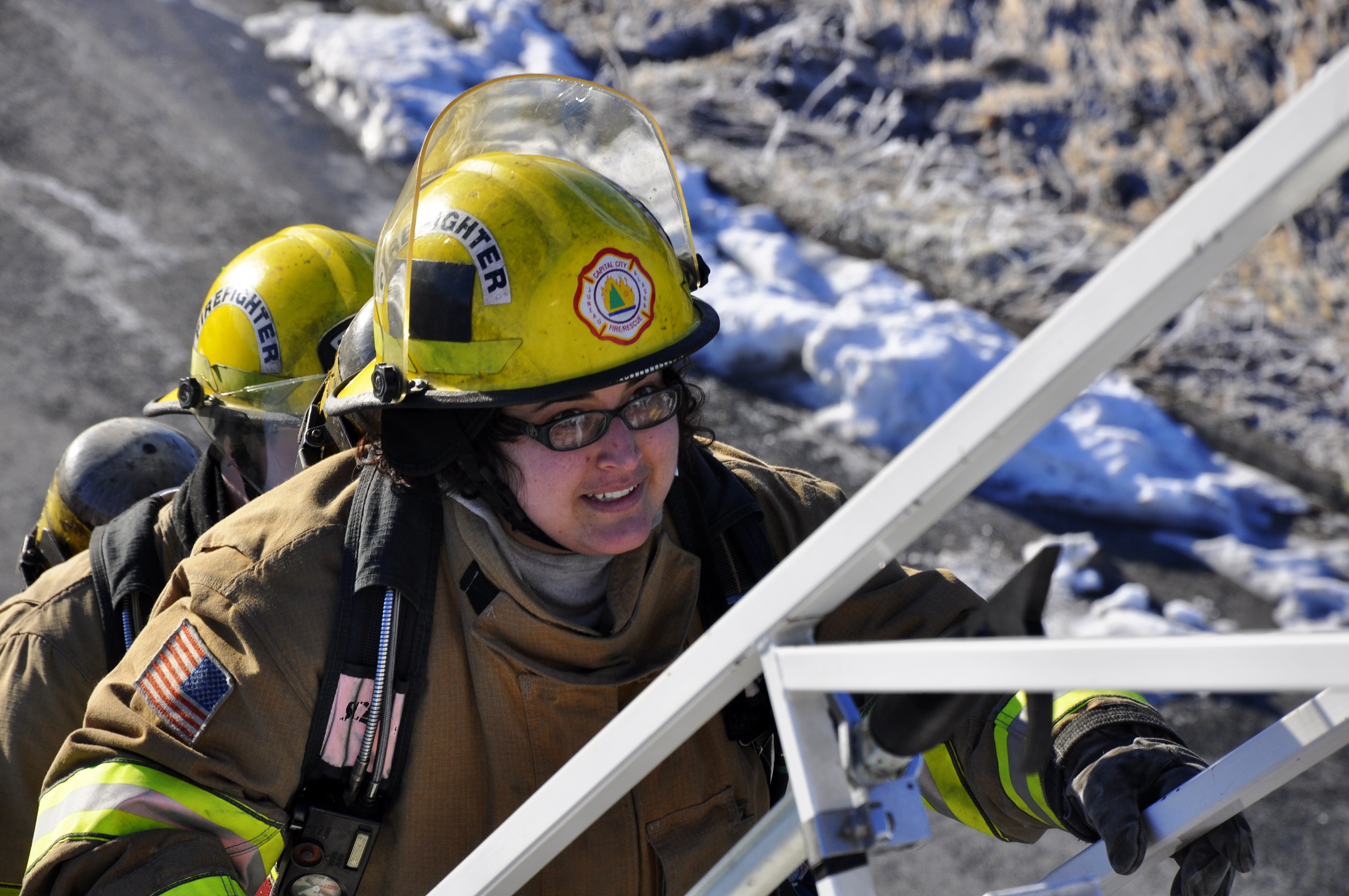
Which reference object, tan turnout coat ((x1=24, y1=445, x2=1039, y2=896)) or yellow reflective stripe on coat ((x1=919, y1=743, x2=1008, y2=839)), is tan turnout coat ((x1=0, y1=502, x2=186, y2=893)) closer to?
tan turnout coat ((x1=24, y1=445, x2=1039, y2=896))

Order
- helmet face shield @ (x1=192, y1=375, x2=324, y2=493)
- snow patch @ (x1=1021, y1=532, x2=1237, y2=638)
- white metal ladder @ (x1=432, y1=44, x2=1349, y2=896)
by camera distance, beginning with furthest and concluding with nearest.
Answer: snow patch @ (x1=1021, y1=532, x2=1237, y2=638) < helmet face shield @ (x1=192, y1=375, x2=324, y2=493) < white metal ladder @ (x1=432, y1=44, x2=1349, y2=896)

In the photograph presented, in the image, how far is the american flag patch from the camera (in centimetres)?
160

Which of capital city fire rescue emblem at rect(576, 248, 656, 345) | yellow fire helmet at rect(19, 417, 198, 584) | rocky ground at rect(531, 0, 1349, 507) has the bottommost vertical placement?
rocky ground at rect(531, 0, 1349, 507)

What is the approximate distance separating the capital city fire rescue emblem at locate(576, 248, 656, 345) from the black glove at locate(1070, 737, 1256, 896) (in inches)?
40.8

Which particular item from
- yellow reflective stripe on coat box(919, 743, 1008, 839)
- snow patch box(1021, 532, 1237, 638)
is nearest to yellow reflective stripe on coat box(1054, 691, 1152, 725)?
yellow reflective stripe on coat box(919, 743, 1008, 839)

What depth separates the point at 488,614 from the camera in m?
1.84

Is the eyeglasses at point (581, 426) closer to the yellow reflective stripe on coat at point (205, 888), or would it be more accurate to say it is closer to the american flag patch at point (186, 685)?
the american flag patch at point (186, 685)

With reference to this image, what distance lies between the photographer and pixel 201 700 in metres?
1.62

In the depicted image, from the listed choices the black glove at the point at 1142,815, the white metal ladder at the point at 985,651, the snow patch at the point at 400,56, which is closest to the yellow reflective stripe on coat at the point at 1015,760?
the black glove at the point at 1142,815

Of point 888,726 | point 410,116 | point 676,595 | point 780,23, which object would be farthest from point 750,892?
point 780,23

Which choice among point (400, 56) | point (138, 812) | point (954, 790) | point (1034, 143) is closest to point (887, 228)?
point (1034, 143)

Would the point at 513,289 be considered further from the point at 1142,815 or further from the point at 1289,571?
the point at 1289,571

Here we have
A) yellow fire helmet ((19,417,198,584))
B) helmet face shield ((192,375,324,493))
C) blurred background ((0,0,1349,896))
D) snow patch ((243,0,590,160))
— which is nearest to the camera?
helmet face shield ((192,375,324,493))

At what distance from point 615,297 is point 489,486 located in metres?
0.40
